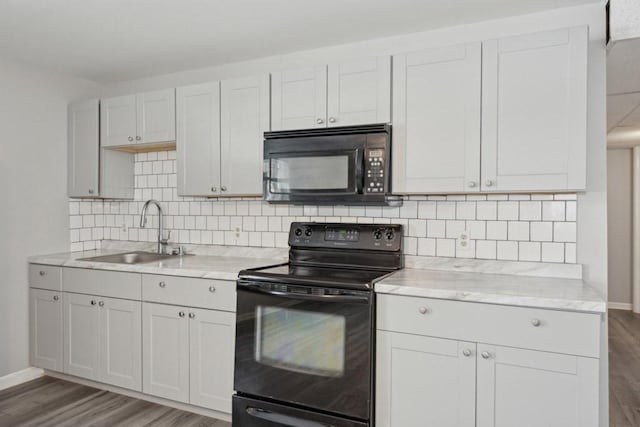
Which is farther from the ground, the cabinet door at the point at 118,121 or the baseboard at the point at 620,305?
the cabinet door at the point at 118,121

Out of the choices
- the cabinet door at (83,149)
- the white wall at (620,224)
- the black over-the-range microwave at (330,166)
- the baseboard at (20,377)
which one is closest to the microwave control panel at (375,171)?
the black over-the-range microwave at (330,166)

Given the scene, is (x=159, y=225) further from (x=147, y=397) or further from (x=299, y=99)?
(x=299, y=99)

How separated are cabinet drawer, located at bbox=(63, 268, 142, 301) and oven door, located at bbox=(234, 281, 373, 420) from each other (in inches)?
32.6

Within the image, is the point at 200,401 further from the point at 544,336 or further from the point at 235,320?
the point at 544,336

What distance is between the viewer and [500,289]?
201 centimetres

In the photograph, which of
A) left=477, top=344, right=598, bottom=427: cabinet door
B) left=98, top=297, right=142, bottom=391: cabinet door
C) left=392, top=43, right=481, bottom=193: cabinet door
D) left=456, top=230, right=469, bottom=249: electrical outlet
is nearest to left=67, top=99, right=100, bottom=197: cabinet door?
left=98, top=297, right=142, bottom=391: cabinet door

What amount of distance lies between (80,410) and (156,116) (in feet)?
6.49

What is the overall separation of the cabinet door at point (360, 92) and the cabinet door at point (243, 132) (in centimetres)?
46

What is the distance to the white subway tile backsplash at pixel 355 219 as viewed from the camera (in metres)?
2.41

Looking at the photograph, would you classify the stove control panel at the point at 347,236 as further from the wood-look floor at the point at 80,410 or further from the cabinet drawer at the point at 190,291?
the wood-look floor at the point at 80,410

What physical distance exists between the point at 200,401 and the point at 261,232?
1.16m

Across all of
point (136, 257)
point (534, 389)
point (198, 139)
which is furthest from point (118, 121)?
point (534, 389)

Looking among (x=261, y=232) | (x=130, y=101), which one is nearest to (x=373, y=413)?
(x=261, y=232)

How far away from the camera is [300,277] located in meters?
2.29
